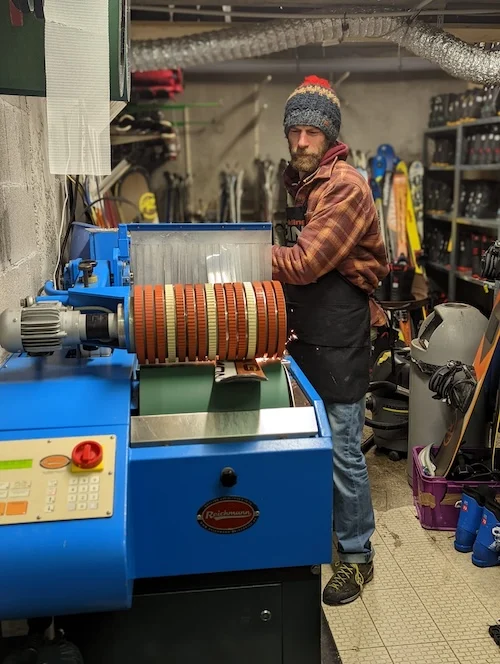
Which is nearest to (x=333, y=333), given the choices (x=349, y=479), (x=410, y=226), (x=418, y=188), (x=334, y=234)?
(x=334, y=234)

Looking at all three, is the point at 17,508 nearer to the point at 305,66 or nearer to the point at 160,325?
the point at 160,325

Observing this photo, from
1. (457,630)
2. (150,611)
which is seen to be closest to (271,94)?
(457,630)

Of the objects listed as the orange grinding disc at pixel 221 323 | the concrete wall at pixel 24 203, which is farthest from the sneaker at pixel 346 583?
the concrete wall at pixel 24 203

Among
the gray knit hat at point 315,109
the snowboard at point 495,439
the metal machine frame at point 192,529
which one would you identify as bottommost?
the snowboard at point 495,439

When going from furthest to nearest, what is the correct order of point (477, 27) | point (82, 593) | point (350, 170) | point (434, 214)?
point (434, 214) → point (477, 27) → point (350, 170) → point (82, 593)

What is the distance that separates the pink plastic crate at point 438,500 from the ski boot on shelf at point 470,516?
0.22 feet

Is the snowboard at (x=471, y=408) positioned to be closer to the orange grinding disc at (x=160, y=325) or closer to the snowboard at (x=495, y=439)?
the snowboard at (x=495, y=439)

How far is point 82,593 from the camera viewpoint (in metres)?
0.98

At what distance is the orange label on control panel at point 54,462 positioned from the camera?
1.04 meters

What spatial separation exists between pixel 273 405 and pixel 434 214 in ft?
15.0

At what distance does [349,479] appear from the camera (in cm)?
213

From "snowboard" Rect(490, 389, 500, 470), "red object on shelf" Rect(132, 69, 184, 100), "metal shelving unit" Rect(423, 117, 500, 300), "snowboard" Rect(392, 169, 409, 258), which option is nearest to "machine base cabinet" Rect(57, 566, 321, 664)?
"snowboard" Rect(490, 389, 500, 470)

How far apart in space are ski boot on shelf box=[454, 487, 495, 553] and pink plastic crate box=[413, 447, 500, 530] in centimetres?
7

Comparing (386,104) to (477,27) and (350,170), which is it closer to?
(477,27)
